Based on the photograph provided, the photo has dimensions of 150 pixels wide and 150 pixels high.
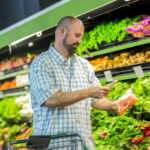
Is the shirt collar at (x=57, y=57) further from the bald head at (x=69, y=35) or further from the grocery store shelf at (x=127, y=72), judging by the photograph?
the grocery store shelf at (x=127, y=72)

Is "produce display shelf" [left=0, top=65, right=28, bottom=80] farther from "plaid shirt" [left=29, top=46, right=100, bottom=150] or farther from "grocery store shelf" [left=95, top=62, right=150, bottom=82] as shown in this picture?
"plaid shirt" [left=29, top=46, right=100, bottom=150]

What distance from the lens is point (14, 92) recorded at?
18.0 feet

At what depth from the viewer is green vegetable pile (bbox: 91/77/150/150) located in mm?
2686

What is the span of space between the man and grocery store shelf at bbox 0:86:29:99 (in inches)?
115

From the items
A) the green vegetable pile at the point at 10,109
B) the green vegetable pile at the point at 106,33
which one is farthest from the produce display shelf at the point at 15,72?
the green vegetable pile at the point at 106,33

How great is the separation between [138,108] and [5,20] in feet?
8.45

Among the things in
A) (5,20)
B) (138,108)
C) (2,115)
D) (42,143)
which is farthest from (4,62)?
(42,143)

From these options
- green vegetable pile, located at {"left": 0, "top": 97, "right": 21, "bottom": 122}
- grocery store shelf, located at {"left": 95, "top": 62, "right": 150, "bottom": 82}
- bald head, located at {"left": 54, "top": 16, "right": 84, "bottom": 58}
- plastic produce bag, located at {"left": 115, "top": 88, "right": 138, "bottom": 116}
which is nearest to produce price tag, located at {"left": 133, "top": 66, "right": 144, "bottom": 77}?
grocery store shelf, located at {"left": 95, "top": 62, "right": 150, "bottom": 82}

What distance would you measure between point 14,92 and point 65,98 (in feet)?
12.1

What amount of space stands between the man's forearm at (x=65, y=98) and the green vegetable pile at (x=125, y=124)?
91cm

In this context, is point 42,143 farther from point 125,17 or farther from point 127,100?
point 125,17

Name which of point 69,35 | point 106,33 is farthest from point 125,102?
point 106,33

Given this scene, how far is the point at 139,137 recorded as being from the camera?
2.59 m

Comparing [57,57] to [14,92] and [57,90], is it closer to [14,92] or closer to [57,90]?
[57,90]
